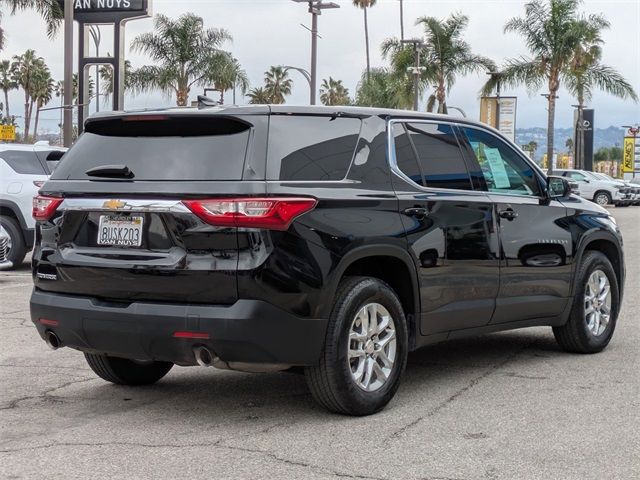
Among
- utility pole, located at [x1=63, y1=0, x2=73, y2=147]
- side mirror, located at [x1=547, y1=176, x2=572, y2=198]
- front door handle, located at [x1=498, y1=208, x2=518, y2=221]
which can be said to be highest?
utility pole, located at [x1=63, y1=0, x2=73, y2=147]

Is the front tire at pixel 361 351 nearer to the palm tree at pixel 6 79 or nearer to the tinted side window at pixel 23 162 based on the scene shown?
the tinted side window at pixel 23 162

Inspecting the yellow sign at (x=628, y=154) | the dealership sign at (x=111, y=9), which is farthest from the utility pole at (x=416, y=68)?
the yellow sign at (x=628, y=154)

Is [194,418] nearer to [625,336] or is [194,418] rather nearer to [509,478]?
[509,478]

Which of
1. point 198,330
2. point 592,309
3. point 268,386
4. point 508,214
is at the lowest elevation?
point 268,386

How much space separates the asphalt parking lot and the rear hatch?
0.75 m

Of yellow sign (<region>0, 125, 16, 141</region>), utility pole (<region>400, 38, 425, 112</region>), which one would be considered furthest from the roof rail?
utility pole (<region>400, 38, 425, 112</region>)

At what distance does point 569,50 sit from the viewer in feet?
151

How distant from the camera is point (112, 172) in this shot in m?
5.87

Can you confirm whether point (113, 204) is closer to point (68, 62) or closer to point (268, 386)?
point (268, 386)

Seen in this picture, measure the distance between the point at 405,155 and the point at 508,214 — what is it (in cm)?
113

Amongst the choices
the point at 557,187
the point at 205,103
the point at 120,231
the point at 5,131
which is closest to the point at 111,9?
the point at 5,131

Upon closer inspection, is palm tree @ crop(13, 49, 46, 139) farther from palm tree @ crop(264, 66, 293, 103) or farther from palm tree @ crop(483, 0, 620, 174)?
palm tree @ crop(483, 0, 620, 174)

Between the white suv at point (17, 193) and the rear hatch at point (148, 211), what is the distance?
938 centimetres

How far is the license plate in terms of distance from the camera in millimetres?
5652
